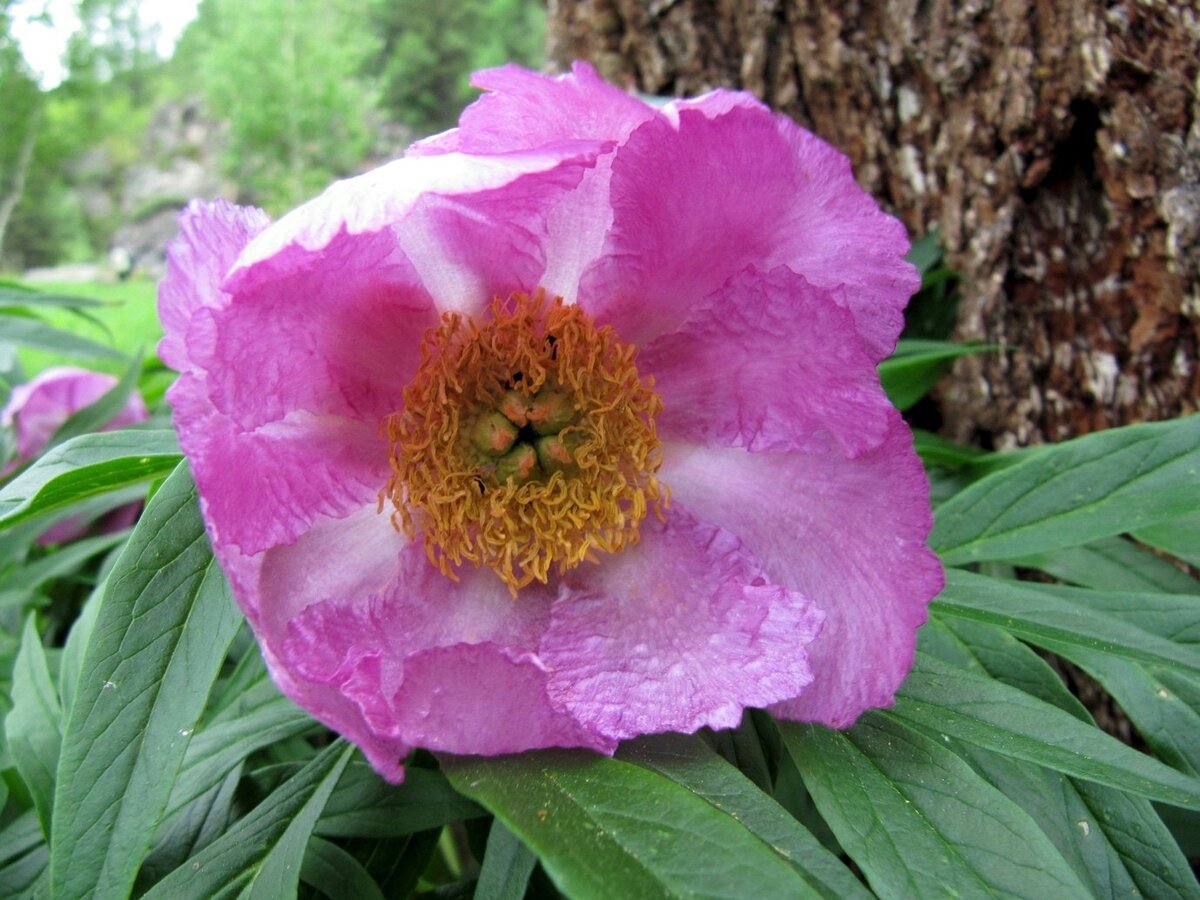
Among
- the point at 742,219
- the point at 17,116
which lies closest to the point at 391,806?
the point at 742,219

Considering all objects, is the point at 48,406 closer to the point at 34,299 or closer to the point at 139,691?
the point at 34,299

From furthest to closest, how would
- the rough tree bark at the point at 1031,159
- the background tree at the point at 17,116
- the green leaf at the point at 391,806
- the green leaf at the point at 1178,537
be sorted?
1. the background tree at the point at 17,116
2. the rough tree bark at the point at 1031,159
3. the green leaf at the point at 1178,537
4. the green leaf at the point at 391,806

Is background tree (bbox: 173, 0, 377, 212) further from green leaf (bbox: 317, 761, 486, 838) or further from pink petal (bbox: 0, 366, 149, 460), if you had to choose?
green leaf (bbox: 317, 761, 486, 838)

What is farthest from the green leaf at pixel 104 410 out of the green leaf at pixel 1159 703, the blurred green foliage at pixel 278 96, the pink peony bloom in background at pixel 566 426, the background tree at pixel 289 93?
the background tree at pixel 289 93

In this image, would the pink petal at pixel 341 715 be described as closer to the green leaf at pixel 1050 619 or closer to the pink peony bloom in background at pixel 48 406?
the green leaf at pixel 1050 619

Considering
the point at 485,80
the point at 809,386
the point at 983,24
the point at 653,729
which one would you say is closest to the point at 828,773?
the point at 653,729
